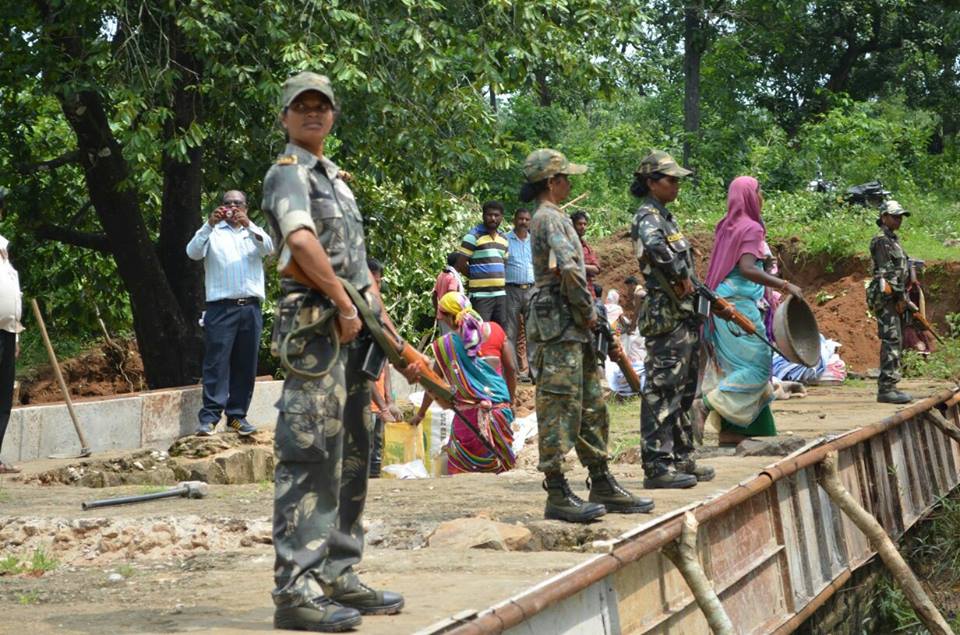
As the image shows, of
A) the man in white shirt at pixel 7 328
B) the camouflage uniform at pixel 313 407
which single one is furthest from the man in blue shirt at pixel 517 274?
the camouflage uniform at pixel 313 407

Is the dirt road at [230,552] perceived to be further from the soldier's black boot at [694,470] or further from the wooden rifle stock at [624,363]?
the wooden rifle stock at [624,363]

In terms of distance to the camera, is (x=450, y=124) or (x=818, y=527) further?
(x=450, y=124)

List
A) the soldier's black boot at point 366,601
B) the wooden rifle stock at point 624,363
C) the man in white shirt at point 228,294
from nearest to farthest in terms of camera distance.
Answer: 1. the soldier's black boot at point 366,601
2. the wooden rifle stock at point 624,363
3. the man in white shirt at point 228,294

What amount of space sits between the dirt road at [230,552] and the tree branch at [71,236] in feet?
15.3

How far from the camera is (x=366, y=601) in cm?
443

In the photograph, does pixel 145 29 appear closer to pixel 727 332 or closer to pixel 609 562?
pixel 727 332

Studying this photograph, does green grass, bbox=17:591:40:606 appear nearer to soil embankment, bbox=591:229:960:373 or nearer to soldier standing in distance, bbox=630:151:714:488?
soldier standing in distance, bbox=630:151:714:488

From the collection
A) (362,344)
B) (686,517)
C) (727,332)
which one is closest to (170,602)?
(362,344)

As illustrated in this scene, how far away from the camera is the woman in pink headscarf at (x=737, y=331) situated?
897 cm

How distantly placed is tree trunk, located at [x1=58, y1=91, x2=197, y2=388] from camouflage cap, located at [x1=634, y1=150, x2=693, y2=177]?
666 centimetres

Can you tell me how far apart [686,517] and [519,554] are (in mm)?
767

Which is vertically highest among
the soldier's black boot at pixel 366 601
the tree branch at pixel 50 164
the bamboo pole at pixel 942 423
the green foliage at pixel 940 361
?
the tree branch at pixel 50 164

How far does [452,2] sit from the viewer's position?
→ 12836mm

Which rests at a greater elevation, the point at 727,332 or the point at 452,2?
the point at 452,2
